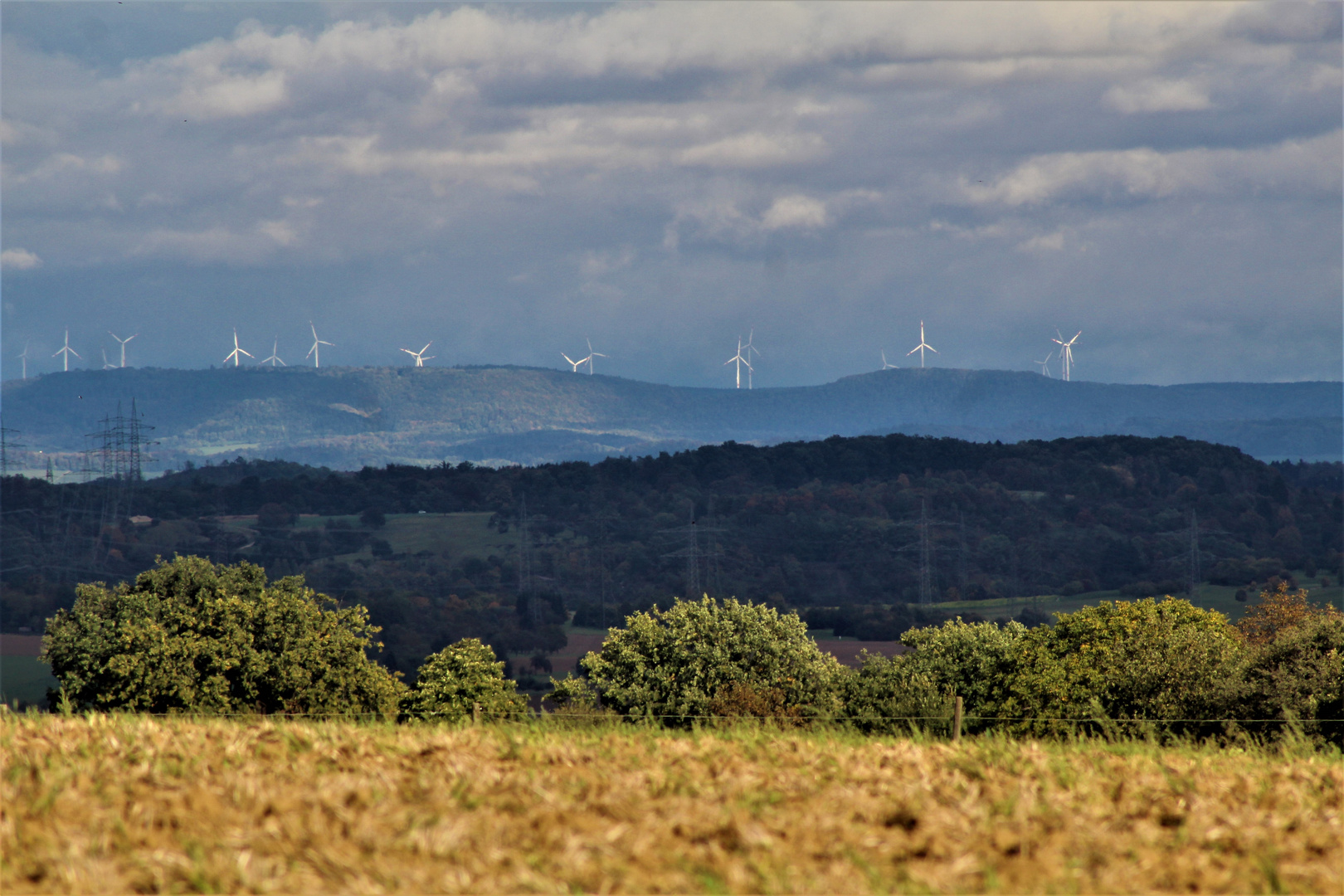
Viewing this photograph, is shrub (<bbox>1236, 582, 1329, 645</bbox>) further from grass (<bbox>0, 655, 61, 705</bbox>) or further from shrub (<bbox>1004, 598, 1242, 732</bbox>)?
grass (<bbox>0, 655, 61, 705</bbox>)

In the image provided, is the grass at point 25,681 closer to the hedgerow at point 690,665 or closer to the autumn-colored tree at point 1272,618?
the hedgerow at point 690,665

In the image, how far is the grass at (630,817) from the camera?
44.8 ft

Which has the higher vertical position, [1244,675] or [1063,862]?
[1063,862]

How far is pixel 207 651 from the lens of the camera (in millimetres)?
68125

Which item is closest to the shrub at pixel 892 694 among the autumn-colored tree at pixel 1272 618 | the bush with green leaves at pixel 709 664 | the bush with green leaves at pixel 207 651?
the bush with green leaves at pixel 709 664

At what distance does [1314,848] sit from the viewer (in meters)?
15.3

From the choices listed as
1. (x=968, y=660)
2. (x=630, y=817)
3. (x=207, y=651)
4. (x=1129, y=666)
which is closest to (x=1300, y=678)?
(x=1129, y=666)

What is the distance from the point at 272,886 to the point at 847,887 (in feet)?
19.7

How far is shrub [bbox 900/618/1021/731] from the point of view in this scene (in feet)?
241

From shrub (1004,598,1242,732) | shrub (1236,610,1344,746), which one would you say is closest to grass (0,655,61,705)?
shrub (1004,598,1242,732)

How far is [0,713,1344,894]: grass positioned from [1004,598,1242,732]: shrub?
121 ft

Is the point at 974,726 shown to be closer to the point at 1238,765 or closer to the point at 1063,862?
the point at 1238,765

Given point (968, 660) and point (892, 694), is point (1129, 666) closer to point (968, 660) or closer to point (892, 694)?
point (892, 694)

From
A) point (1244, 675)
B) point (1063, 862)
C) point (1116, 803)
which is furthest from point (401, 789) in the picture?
point (1244, 675)
